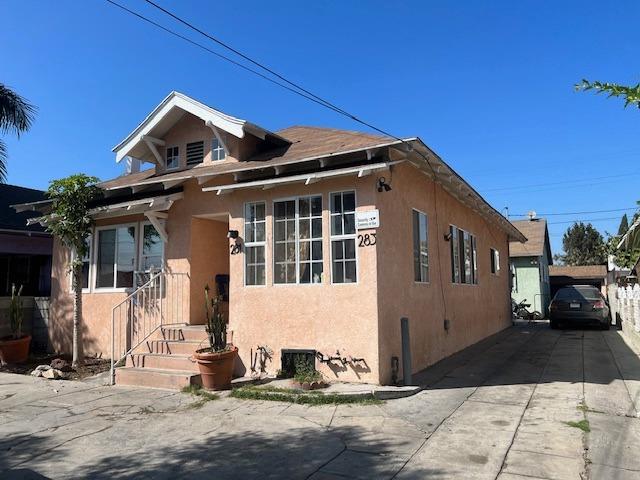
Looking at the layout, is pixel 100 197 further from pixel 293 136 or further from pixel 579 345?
pixel 579 345

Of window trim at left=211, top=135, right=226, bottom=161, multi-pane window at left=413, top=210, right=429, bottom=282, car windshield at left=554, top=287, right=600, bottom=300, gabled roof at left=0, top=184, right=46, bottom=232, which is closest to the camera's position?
multi-pane window at left=413, top=210, right=429, bottom=282

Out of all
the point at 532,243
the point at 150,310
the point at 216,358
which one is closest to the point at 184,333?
the point at 150,310

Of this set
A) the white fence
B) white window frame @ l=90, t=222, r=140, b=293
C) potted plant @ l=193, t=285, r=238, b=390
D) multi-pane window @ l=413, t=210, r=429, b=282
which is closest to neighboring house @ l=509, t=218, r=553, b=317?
the white fence

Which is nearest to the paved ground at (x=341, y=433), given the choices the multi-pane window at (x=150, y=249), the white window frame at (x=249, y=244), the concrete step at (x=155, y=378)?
the concrete step at (x=155, y=378)

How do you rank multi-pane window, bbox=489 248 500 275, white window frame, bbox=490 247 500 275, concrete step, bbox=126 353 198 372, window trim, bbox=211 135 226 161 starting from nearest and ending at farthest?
concrete step, bbox=126 353 198 372
window trim, bbox=211 135 226 161
multi-pane window, bbox=489 248 500 275
white window frame, bbox=490 247 500 275

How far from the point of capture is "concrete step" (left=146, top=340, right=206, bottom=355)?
9148mm

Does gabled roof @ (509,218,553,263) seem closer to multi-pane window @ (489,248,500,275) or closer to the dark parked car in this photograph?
the dark parked car

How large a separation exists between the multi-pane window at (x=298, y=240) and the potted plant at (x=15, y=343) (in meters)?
6.66

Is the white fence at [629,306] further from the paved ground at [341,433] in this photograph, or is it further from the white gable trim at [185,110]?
the white gable trim at [185,110]

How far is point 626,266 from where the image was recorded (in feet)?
78.3

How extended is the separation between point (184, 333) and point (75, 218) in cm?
361

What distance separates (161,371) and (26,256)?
422 inches

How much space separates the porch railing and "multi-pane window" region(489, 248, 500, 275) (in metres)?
10.9

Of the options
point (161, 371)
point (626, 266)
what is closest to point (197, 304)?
point (161, 371)
